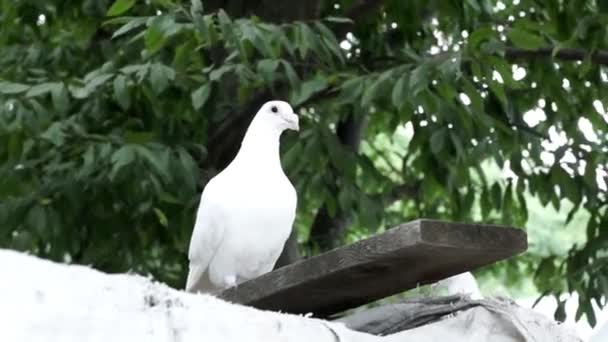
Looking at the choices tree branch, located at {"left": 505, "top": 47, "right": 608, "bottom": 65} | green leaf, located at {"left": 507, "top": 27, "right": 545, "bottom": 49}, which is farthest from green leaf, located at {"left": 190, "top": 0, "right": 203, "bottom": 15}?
tree branch, located at {"left": 505, "top": 47, "right": 608, "bottom": 65}

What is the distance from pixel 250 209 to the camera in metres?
3.75

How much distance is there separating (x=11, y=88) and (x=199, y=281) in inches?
46.1

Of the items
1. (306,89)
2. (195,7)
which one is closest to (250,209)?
(195,7)

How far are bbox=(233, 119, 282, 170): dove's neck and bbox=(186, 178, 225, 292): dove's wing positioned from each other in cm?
14

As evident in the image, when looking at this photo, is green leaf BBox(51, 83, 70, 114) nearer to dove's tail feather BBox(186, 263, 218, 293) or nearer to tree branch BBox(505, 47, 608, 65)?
dove's tail feather BBox(186, 263, 218, 293)

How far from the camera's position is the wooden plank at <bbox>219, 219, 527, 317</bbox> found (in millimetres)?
2797

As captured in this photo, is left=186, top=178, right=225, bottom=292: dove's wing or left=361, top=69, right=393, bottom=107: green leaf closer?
left=186, top=178, right=225, bottom=292: dove's wing

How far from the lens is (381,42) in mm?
6066

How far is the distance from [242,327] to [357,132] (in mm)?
3804

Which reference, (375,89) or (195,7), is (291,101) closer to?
(375,89)

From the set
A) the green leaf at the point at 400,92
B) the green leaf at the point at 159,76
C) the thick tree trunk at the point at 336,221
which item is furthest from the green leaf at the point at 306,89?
the thick tree trunk at the point at 336,221

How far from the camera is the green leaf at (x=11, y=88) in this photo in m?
4.80

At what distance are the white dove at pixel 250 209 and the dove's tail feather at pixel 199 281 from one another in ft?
0.14

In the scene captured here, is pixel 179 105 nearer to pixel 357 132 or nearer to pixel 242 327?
pixel 357 132
